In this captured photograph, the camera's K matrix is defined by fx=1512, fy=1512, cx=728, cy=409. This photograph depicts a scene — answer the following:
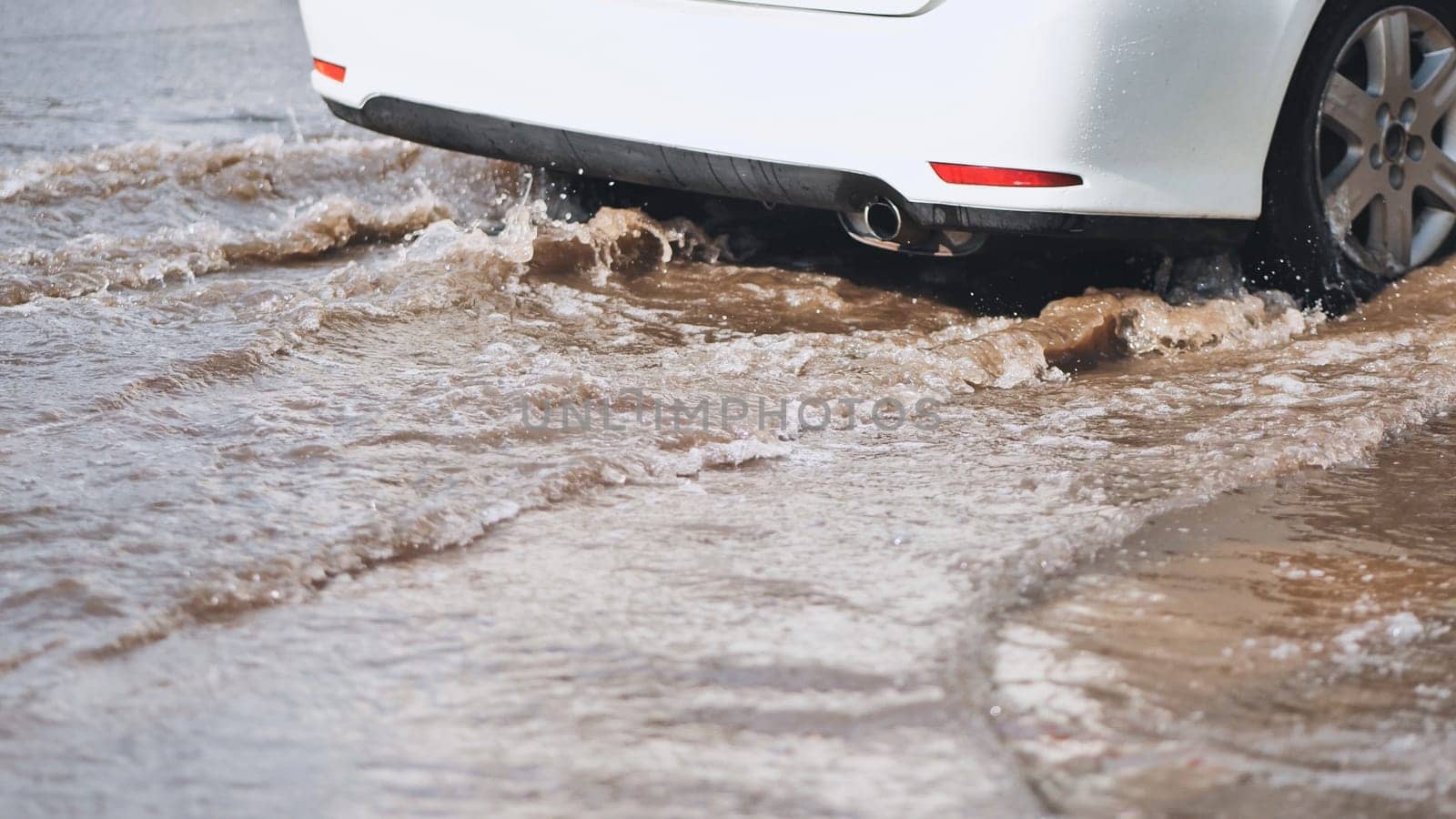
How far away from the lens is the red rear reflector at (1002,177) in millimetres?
3047

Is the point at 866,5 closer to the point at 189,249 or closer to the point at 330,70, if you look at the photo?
the point at 330,70

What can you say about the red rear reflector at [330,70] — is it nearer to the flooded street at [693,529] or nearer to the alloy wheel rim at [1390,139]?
the flooded street at [693,529]

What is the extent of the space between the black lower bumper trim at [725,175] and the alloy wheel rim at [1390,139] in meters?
0.43

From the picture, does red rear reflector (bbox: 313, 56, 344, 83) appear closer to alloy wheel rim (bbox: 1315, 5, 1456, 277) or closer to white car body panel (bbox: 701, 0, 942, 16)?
white car body panel (bbox: 701, 0, 942, 16)

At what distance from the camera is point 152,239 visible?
4.04 meters

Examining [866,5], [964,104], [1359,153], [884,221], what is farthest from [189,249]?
[1359,153]

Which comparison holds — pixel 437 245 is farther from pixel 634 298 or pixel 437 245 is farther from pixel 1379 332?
pixel 1379 332

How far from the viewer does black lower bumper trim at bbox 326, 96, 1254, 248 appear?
3.13 meters

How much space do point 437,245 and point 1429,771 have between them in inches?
113

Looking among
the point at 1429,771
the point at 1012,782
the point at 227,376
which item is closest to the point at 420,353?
the point at 227,376

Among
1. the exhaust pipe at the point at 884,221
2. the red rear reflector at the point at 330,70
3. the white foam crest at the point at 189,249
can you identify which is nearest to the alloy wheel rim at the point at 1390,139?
the exhaust pipe at the point at 884,221

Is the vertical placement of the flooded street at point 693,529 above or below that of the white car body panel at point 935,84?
below

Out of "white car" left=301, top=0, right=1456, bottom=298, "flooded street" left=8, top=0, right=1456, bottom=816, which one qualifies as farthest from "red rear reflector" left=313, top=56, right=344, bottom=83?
"flooded street" left=8, top=0, right=1456, bottom=816

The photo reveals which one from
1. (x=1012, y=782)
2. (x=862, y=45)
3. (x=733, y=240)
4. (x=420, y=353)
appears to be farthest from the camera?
(x=733, y=240)
